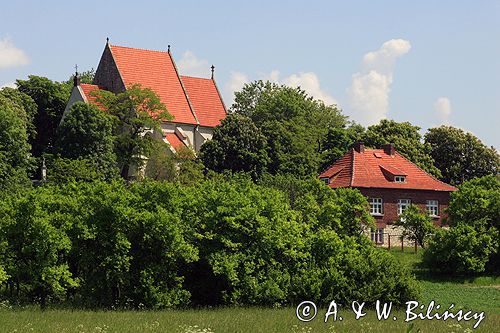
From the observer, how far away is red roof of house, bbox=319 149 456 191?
223 feet

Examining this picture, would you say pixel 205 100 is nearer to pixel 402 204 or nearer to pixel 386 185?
pixel 386 185

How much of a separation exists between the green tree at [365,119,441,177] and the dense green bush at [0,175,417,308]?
160ft

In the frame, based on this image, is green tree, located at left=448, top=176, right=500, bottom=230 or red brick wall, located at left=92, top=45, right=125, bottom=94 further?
red brick wall, located at left=92, top=45, right=125, bottom=94

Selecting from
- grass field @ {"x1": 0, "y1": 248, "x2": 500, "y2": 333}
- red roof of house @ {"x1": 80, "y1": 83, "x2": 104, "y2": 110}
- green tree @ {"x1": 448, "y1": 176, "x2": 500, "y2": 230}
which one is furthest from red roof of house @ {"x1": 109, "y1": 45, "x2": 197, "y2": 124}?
grass field @ {"x1": 0, "y1": 248, "x2": 500, "y2": 333}

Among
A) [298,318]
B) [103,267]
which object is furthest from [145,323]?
[103,267]

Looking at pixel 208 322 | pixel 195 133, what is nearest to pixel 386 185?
pixel 195 133

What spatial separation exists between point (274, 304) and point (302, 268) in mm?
2340

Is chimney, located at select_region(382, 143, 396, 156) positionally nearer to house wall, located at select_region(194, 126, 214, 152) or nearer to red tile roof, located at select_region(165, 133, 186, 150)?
red tile roof, located at select_region(165, 133, 186, 150)

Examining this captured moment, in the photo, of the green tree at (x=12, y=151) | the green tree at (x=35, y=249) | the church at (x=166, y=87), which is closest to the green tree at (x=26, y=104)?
the church at (x=166, y=87)

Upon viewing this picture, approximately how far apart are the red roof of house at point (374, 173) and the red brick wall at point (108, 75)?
91.5 ft

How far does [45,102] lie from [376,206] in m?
38.8

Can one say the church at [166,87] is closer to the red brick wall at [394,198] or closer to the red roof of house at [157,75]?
the red roof of house at [157,75]

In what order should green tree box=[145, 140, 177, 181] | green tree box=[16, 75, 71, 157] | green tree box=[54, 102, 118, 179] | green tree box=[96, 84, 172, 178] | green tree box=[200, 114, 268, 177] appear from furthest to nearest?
1. green tree box=[16, 75, 71, 157]
2. green tree box=[96, 84, 172, 178]
3. green tree box=[145, 140, 177, 181]
4. green tree box=[200, 114, 268, 177]
5. green tree box=[54, 102, 118, 179]

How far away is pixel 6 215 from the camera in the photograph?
33656 mm
